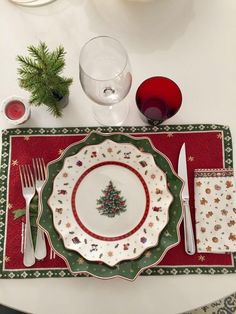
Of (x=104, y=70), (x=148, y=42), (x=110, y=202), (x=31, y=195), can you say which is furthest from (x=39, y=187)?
(x=148, y=42)

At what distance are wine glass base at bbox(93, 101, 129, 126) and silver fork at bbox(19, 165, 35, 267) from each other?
0.18m

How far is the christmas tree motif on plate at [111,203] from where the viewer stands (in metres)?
0.76

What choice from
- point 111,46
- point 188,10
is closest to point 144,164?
point 111,46

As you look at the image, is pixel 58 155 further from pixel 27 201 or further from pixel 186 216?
pixel 186 216

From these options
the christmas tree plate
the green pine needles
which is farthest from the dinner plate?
the green pine needles

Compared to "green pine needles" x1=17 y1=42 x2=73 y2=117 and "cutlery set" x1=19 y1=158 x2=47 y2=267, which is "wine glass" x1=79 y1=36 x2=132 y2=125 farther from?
"cutlery set" x1=19 y1=158 x2=47 y2=267

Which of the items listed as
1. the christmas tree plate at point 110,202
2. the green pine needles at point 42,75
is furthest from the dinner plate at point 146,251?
the green pine needles at point 42,75

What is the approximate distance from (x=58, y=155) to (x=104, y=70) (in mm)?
199

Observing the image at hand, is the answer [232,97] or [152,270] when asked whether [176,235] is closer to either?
[152,270]

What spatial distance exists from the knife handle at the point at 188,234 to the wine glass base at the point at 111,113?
9.1 inches

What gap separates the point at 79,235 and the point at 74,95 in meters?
0.30

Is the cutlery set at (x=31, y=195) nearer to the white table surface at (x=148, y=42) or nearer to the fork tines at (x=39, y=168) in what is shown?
the fork tines at (x=39, y=168)

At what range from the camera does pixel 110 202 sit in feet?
2.52

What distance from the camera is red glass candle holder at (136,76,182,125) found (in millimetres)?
810
